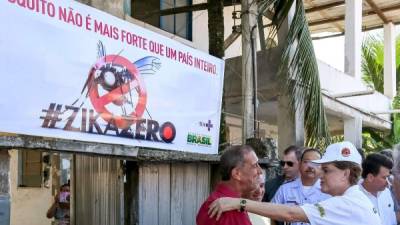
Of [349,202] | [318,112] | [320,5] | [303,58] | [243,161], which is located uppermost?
[320,5]

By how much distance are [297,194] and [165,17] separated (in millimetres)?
4709

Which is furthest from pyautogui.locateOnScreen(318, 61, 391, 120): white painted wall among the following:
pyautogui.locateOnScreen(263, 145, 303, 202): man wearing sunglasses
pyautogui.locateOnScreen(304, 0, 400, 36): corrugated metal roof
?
pyautogui.locateOnScreen(263, 145, 303, 202): man wearing sunglasses

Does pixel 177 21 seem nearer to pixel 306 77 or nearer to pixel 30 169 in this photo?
pixel 306 77

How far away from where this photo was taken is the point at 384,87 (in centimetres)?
1517

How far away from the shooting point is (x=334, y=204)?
10.0 feet

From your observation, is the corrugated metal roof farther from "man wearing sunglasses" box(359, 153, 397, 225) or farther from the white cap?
the white cap

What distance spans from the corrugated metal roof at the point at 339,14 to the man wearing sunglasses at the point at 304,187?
27.6 feet

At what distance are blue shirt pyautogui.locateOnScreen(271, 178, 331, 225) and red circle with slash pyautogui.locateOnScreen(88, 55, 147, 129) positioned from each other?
1.54 meters

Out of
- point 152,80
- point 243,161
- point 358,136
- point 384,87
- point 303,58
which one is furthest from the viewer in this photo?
point 384,87

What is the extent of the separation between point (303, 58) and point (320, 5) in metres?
6.82

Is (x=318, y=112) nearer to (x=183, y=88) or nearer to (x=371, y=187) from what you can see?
(x=371, y=187)

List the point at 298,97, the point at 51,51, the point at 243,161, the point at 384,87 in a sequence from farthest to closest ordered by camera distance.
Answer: the point at 384,87
the point at 298,97
the point at 51,51
the point at 243,161

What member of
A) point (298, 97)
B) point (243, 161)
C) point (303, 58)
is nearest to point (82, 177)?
point (243, 161)

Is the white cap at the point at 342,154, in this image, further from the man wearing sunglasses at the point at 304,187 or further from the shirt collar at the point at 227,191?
the man wearing sunglasses at the point at 304,187
